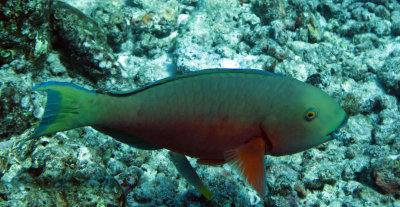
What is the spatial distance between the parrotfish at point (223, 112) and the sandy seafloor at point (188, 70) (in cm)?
78

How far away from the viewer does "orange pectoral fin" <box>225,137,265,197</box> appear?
1.70 metres

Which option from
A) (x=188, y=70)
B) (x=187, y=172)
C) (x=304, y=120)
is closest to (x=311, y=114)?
(x=304, y=120)

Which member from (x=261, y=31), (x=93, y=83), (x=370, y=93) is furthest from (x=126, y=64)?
(x=370, y=93)

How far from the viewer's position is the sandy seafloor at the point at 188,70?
2.97 meters

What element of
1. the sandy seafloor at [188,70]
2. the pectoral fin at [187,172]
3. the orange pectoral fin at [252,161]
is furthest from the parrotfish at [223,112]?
the sandy seafloor at [188,70]

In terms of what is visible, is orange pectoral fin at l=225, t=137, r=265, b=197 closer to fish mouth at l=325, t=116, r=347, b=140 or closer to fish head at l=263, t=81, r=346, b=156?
fish head at l=263, t=81, r=346, b=156

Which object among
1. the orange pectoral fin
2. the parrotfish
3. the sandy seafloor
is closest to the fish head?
the parrotfish

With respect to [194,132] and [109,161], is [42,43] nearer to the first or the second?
[109,161]

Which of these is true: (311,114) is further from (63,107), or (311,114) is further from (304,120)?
(63,107)

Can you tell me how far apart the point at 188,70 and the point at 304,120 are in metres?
3.54

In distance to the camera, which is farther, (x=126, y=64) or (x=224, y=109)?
(x=126, y=64)

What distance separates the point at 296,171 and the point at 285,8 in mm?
4592

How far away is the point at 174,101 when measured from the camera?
1.72 meters

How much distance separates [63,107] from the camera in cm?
170
